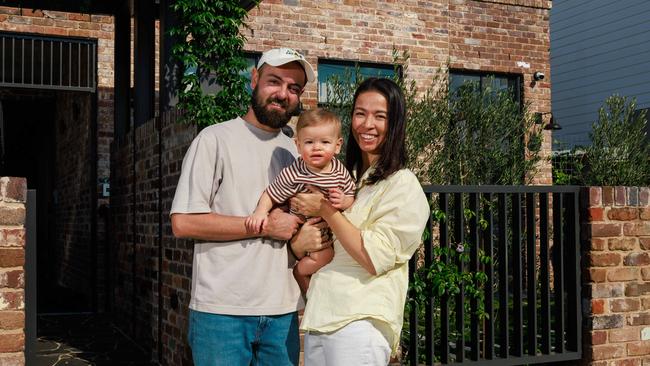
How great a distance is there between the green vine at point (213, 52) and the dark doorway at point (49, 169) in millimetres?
5379

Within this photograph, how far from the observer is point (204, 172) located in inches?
106

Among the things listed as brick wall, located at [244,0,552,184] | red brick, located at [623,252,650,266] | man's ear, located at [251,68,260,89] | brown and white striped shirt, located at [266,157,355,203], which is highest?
brick wall, located at [244,0,552,184]

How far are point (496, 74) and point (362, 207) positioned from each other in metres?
9.98

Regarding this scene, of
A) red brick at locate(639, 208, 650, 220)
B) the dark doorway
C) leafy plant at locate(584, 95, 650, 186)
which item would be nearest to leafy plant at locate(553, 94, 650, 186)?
leafy plant at locate(584, 95, 650, 186)

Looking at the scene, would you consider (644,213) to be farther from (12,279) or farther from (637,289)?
(12,279)

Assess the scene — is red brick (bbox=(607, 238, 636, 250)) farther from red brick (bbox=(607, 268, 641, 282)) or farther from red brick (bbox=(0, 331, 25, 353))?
red brick (bbox=(0, 331, 25, 353))

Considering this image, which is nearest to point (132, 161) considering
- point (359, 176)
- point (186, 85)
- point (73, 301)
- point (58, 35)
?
point (186, 85)

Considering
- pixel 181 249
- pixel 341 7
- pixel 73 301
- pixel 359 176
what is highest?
pixel 341 7

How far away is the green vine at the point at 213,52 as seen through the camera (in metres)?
5.23

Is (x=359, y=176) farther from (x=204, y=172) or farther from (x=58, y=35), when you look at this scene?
(x=58, y=35)

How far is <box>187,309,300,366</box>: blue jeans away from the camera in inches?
106

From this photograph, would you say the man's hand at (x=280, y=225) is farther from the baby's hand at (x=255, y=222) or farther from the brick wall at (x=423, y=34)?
the brick wall at (x=423, y=34)

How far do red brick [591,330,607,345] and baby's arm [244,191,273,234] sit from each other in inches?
121

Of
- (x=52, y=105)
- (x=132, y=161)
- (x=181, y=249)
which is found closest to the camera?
(x=181, y=249)
